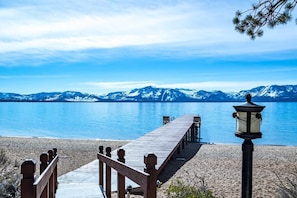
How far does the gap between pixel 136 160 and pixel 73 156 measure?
629 centimetres

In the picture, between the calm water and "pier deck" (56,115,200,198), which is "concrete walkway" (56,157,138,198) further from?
the calm water

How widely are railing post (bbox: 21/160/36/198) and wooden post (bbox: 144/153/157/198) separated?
2.95 ft

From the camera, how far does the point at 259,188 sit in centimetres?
797

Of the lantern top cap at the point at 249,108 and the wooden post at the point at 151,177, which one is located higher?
the lantern top cap at the point at 249,108

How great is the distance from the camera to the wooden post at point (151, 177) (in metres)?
2.89

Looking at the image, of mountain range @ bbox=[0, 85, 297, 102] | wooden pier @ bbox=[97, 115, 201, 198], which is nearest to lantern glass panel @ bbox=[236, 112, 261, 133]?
wooden pier @ bbox=[97, 115, 201, 198]

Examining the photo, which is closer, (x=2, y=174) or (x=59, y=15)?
(x=2, y=174)

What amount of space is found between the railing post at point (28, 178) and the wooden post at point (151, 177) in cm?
90

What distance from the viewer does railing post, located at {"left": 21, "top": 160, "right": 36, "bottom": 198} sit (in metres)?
2.46

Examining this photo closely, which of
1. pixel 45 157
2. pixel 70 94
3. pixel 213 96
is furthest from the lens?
pixel 213 96

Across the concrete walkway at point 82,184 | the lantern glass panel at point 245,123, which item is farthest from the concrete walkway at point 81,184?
the lantern glass panel at point 245,123

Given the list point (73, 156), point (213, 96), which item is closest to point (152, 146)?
point (73, 156)

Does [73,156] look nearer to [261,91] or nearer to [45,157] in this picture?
[45,157]

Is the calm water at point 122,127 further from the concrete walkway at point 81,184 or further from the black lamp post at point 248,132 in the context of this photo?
the black lamp post at point 248,132
